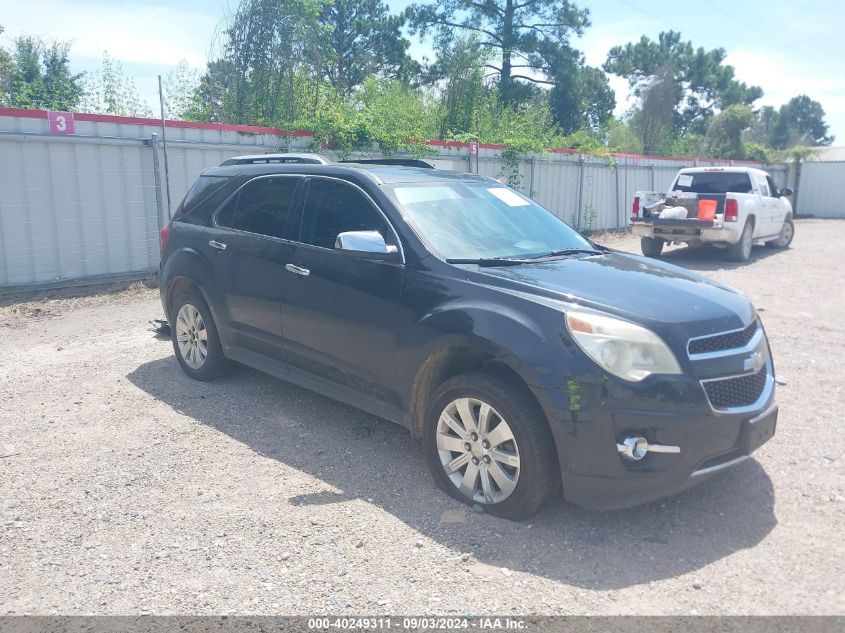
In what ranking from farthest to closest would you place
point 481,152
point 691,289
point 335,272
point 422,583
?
point 481,152
point 335,272
point 691,289
point 422,583

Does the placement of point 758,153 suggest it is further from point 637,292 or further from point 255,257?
point 637,292

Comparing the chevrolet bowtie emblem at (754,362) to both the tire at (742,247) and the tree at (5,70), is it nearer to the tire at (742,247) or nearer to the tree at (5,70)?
the tire at (742,247)

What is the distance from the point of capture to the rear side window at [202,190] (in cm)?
609

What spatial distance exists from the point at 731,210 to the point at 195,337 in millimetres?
10930

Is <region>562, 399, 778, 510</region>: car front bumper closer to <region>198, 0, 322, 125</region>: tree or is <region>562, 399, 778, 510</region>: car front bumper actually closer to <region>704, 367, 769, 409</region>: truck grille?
<region>704, 367, 769, 409</region>: truck grille

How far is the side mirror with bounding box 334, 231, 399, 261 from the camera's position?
172 inches

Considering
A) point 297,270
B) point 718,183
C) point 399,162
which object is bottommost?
point 297,270

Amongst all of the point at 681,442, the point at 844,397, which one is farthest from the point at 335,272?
the point at 844,397

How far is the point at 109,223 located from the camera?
32.4 feet

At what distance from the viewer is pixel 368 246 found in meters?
4.36

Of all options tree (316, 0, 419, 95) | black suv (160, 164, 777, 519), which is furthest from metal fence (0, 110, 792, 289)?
tree (316, 0, 419, 95)

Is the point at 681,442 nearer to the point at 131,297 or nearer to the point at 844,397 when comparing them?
the point at 844,397

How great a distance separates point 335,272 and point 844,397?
13.8 feet

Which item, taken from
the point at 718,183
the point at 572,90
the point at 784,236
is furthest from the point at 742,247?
the point at 572,90
